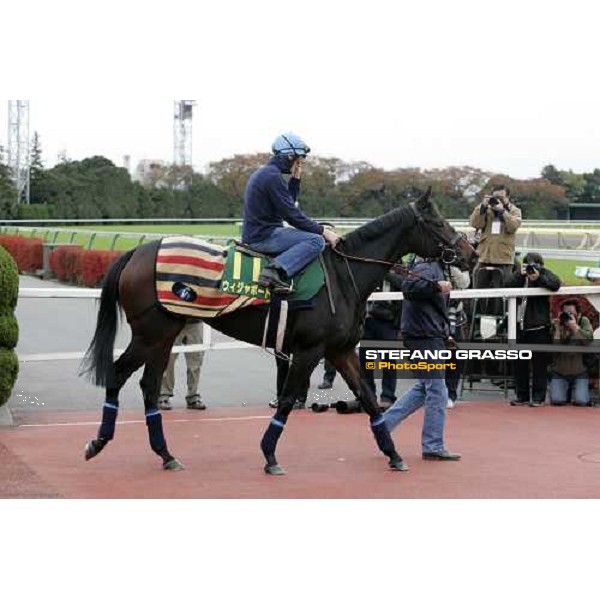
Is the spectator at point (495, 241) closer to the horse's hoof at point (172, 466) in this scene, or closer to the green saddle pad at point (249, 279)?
the green saddle pad at point (249, 279)

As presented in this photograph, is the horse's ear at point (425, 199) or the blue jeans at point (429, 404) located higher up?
the horse's ear at point (425, 199)

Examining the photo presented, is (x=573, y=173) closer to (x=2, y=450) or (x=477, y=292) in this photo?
(x=477, y=292)

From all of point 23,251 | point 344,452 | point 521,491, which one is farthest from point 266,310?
point 23,251

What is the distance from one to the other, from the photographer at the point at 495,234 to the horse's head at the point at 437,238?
167 inches

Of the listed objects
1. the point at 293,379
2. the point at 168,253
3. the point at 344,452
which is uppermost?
the point at 168,253

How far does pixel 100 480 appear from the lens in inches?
303

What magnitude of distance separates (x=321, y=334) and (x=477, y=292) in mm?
4302

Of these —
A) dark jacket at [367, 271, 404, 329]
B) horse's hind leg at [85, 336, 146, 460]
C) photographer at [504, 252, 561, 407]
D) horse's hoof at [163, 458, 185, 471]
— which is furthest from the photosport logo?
horse's hind leg at [85, 336, 146, 460]

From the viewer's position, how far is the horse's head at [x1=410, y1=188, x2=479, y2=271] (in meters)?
8.48

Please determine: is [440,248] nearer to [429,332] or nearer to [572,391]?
[429,332]

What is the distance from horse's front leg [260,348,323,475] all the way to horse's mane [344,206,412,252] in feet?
3.07

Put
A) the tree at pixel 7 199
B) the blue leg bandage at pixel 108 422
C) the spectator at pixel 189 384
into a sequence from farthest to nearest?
the tree at pixel 7 199, the spectator at pixel 189 384, the blue leg bandage at pixel 108 422

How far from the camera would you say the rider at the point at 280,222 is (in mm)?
7914

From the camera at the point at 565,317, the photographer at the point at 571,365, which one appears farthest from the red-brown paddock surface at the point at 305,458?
the camera at the point at 565,317
